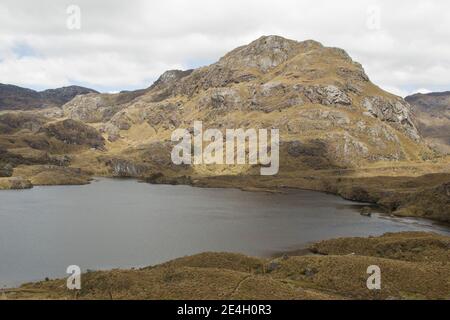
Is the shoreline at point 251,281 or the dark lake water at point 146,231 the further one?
the dark lake water at point 146,231

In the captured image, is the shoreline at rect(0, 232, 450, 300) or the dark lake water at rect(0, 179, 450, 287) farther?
the dark lake water at rect(0, 179, 450, 287)

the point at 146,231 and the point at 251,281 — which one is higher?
the point at 251,281

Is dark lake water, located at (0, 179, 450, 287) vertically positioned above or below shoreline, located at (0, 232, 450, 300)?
below

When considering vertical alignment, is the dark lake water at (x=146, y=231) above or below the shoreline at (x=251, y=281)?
below

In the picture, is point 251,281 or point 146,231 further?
point 146,231
